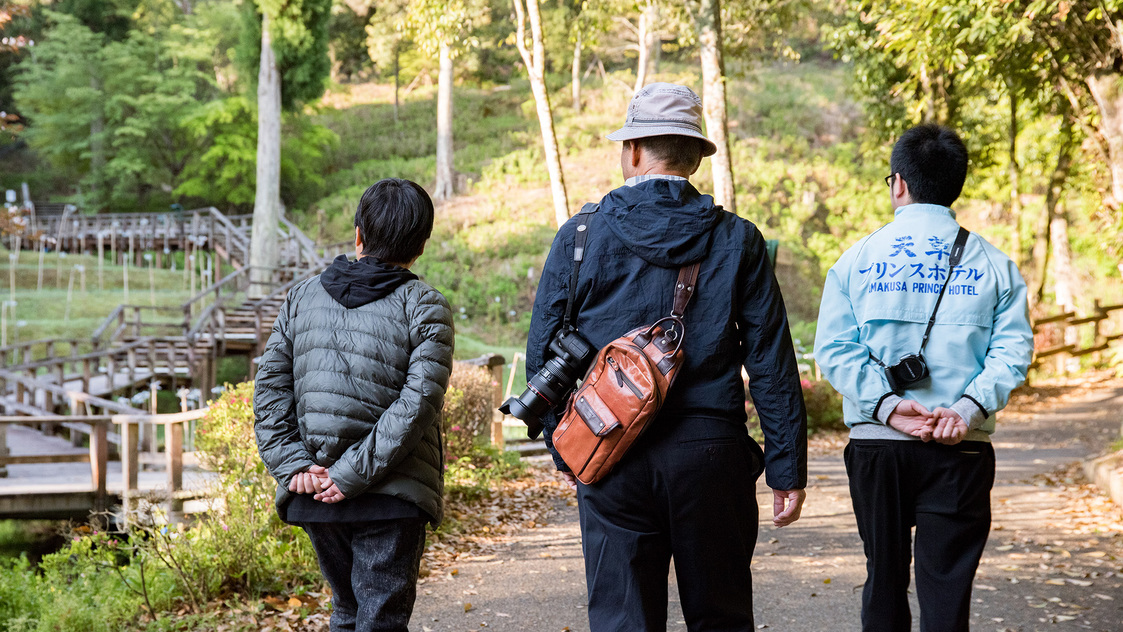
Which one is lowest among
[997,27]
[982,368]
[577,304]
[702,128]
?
[982,368]

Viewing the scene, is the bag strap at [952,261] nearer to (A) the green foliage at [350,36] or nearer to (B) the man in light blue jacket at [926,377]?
(B) the man in light blue jacket at [926,377]

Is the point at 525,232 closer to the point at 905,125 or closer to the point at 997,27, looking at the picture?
the point at 905,125

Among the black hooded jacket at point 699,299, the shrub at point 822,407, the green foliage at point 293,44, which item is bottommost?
the shrub at point 822,407

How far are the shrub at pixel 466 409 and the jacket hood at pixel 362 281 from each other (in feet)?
15.6

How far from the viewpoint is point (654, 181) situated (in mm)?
2258

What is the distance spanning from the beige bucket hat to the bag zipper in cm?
58

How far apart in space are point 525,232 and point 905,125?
13.4m

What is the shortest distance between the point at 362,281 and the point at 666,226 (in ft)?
3.11

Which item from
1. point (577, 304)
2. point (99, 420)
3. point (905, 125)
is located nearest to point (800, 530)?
point (577, 304)

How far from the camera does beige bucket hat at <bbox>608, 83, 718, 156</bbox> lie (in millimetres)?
2254

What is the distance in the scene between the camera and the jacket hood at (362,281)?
8.53ft

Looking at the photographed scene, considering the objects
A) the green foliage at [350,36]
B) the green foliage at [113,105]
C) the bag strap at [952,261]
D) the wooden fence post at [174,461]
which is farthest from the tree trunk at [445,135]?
the bag strap at [952,261]

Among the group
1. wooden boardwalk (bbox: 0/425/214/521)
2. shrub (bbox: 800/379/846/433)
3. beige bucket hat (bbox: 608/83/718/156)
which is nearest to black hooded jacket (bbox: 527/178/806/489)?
beige bucket hat (bbox: 608/83/718/156)

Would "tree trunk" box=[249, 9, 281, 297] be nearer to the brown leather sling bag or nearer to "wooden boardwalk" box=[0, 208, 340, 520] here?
"wooden boardwalk" box=[0, 208, 340, 520]
